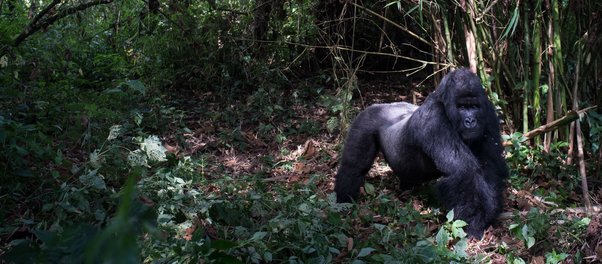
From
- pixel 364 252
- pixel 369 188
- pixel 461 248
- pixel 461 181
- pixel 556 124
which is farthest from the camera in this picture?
pixel 369 188

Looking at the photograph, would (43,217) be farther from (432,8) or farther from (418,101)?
(418,101)

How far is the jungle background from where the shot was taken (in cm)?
314

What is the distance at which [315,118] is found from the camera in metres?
5.93

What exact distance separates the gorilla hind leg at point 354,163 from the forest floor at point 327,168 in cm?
18

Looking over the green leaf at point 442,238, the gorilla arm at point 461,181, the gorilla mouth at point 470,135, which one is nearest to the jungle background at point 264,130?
the green leaf at point 442,238

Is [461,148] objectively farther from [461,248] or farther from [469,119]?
[461,248]

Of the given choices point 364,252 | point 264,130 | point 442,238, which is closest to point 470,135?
point 442,238

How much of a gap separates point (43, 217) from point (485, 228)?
2512 mm

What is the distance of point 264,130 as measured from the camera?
5.61 m

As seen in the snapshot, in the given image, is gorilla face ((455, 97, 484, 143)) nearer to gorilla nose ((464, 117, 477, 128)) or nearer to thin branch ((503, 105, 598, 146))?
gorilla nose ((464, 117, 477, 128))

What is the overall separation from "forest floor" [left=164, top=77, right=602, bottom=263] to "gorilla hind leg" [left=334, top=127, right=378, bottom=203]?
0.18 meters

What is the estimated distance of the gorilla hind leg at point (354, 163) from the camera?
4.21m

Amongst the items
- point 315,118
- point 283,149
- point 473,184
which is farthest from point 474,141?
point 315,118

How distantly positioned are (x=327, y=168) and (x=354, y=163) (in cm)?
61
